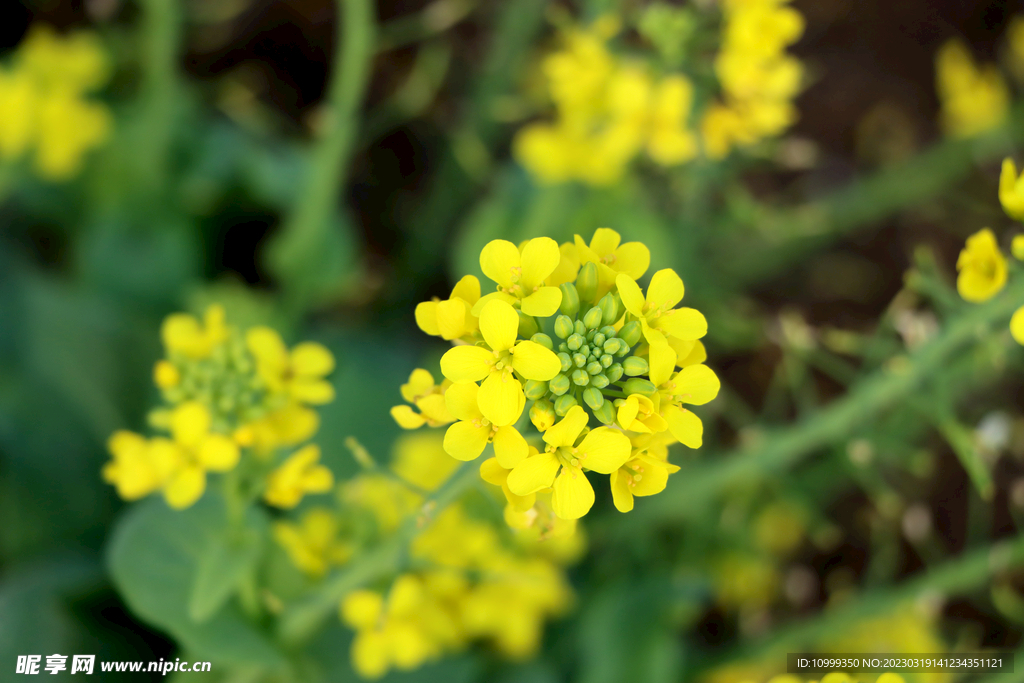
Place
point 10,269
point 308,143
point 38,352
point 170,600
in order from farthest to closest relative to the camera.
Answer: point 308,143, point 10,269, point 38,352, point 170,600

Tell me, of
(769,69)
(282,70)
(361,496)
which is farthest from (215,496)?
(282,70)

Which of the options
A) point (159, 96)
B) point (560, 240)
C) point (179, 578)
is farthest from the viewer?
point (560, 240)

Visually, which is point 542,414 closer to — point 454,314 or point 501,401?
point 501,401

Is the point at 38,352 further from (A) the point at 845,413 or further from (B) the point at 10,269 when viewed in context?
(A) the point at 845,413

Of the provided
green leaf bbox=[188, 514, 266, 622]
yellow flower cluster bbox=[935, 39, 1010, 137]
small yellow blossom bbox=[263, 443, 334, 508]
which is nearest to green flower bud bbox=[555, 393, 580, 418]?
small yellow blossom bbox=[263, 443, 334, 508]

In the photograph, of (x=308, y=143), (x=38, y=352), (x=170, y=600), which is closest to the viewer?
(x=170, y=600)

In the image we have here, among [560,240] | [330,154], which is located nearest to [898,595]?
[560,240]

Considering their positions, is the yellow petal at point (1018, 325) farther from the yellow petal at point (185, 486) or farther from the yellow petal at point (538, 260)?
the yellow petal at point (185, 486)
